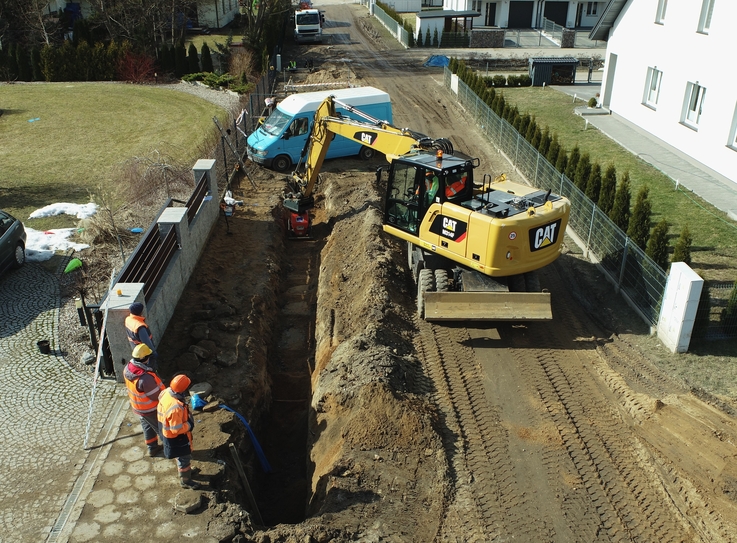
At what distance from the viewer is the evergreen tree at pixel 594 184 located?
15531mm

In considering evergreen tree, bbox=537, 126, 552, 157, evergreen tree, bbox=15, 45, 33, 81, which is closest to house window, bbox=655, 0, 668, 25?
evergreen tree, bbox=537, 126, 552, 157

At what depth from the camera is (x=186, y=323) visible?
1157 cm

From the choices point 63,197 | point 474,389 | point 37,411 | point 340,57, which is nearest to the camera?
point 37,411

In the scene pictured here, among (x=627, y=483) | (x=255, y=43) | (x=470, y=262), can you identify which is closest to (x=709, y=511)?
(x=627, y=483)

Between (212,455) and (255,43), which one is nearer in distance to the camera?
(212,455)

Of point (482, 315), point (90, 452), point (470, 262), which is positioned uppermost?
point (470, 262)

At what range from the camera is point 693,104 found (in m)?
20.0

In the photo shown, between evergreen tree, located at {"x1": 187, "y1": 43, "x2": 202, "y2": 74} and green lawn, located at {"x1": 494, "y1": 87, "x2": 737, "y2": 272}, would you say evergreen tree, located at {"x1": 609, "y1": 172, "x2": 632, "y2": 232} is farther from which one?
evergreen tree, located at {"x1": 187, "y1": 43, "x2": 202, "y2": 74}

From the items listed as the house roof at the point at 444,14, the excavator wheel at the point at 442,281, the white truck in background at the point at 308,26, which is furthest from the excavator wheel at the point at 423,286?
the white truck in background at the point at 308,26

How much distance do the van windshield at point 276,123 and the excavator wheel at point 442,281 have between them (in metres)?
10.0

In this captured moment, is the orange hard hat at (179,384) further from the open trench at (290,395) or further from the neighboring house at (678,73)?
the neighboring house at (678,73)

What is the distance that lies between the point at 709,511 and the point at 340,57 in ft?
114

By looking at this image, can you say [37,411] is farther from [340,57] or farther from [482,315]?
[340,57]

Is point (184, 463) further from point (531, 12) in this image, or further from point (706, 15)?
point (531, 12)
